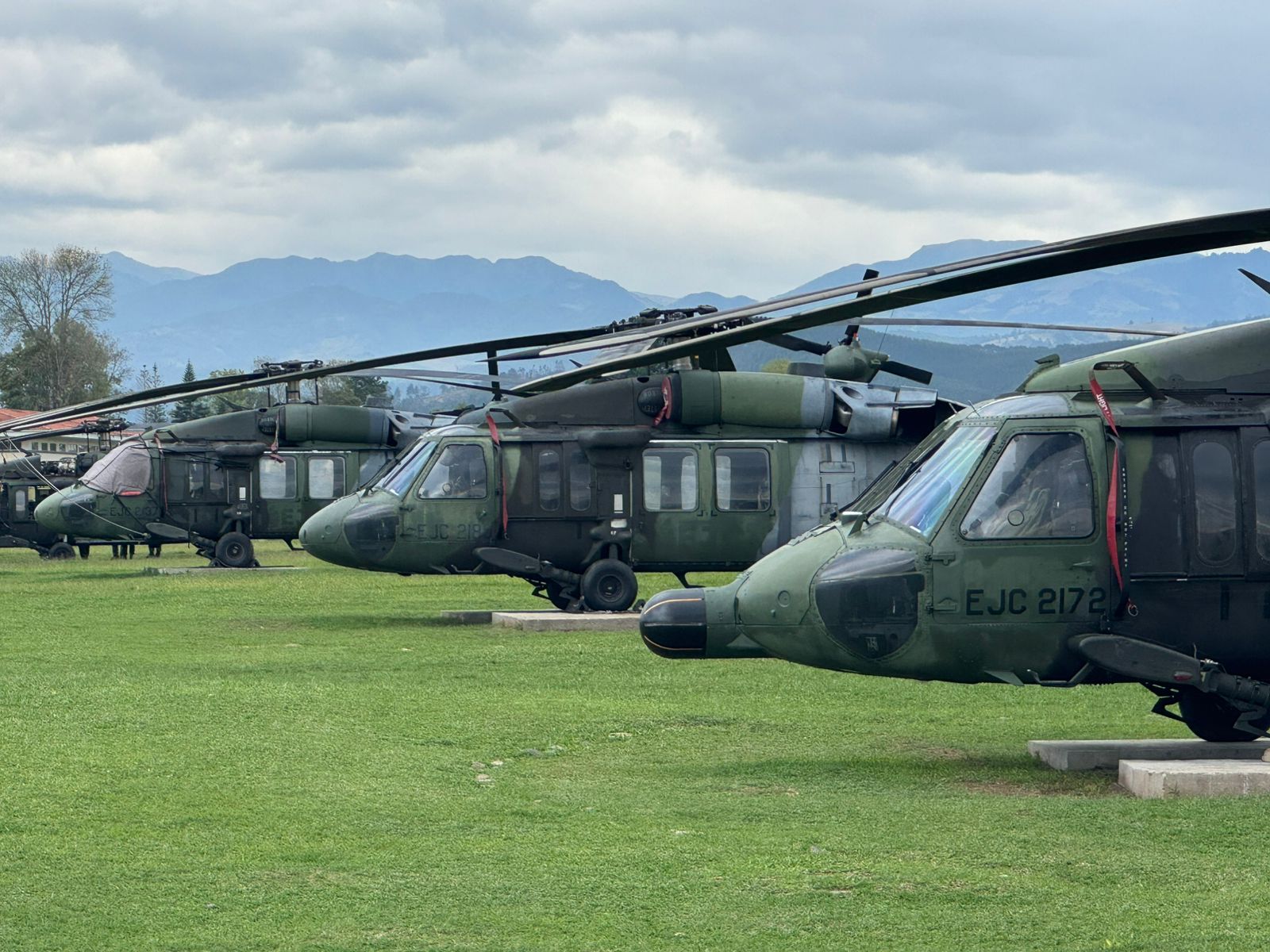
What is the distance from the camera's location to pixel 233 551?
3044 centimetres

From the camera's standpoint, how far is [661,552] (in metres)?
20.0

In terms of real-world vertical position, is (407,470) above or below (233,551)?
above

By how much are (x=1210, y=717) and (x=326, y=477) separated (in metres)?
21.8

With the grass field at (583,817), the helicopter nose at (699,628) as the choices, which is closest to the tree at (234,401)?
the grass field at (583,817)

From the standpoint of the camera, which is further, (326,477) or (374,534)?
(326,477)

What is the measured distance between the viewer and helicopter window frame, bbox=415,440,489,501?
773 inches

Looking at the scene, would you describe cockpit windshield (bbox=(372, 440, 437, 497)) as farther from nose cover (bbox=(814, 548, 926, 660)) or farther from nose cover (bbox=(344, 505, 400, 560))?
nose cover (bbox=(814, 548, 926, 660))

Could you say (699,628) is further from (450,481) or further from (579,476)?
(450,481)

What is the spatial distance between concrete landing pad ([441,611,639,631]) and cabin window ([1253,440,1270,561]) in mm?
9492

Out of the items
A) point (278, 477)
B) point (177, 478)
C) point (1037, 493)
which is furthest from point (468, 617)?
point (177, 478)

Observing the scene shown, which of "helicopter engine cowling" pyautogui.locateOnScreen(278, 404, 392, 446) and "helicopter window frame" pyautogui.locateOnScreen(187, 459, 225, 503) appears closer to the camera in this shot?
"helicopter engine cowling" pyautogui.locateOnScreen(278, 404, 392, 446)

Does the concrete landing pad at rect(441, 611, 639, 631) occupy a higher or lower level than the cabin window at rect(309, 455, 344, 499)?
lower

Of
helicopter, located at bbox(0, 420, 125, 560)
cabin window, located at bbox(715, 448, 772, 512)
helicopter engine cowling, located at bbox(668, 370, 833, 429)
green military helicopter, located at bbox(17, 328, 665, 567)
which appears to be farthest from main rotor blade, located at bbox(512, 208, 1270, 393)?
helicopter, located at bbox(0, 420, 125, 560)

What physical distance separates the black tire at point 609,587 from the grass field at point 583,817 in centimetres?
445
